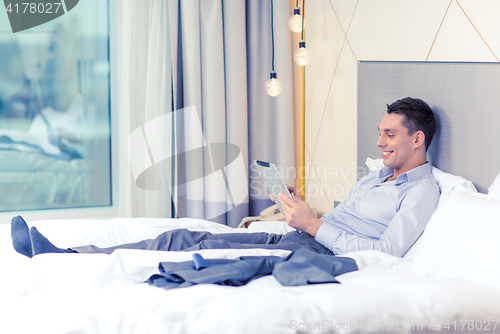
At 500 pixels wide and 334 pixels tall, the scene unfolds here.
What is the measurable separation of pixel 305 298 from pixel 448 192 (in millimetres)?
739

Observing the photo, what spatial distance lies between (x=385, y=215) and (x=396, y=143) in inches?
11.2

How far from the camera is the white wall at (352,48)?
1452mm

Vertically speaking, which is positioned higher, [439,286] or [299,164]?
[299,164]

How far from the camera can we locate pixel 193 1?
2449mm

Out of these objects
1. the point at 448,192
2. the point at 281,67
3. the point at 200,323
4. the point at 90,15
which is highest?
the point at 90,15

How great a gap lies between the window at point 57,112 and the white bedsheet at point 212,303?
1.61 m

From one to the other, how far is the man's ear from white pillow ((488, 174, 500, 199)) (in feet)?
1.15

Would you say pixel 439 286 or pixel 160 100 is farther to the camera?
pixel 160 100

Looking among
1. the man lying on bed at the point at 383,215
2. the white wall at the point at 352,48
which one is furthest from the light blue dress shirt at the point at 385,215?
the white wall at the point at 352,48

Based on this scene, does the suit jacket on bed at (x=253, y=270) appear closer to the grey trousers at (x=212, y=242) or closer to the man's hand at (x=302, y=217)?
the grey trousers at (x=212, y=242)

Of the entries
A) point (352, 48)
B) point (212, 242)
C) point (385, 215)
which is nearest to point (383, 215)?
point (385, 215)

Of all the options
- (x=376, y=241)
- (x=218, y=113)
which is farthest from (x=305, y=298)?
(x=218, y=113)

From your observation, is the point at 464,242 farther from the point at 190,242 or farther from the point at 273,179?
the point at 190,242

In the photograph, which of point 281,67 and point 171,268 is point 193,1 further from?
point 171,268
